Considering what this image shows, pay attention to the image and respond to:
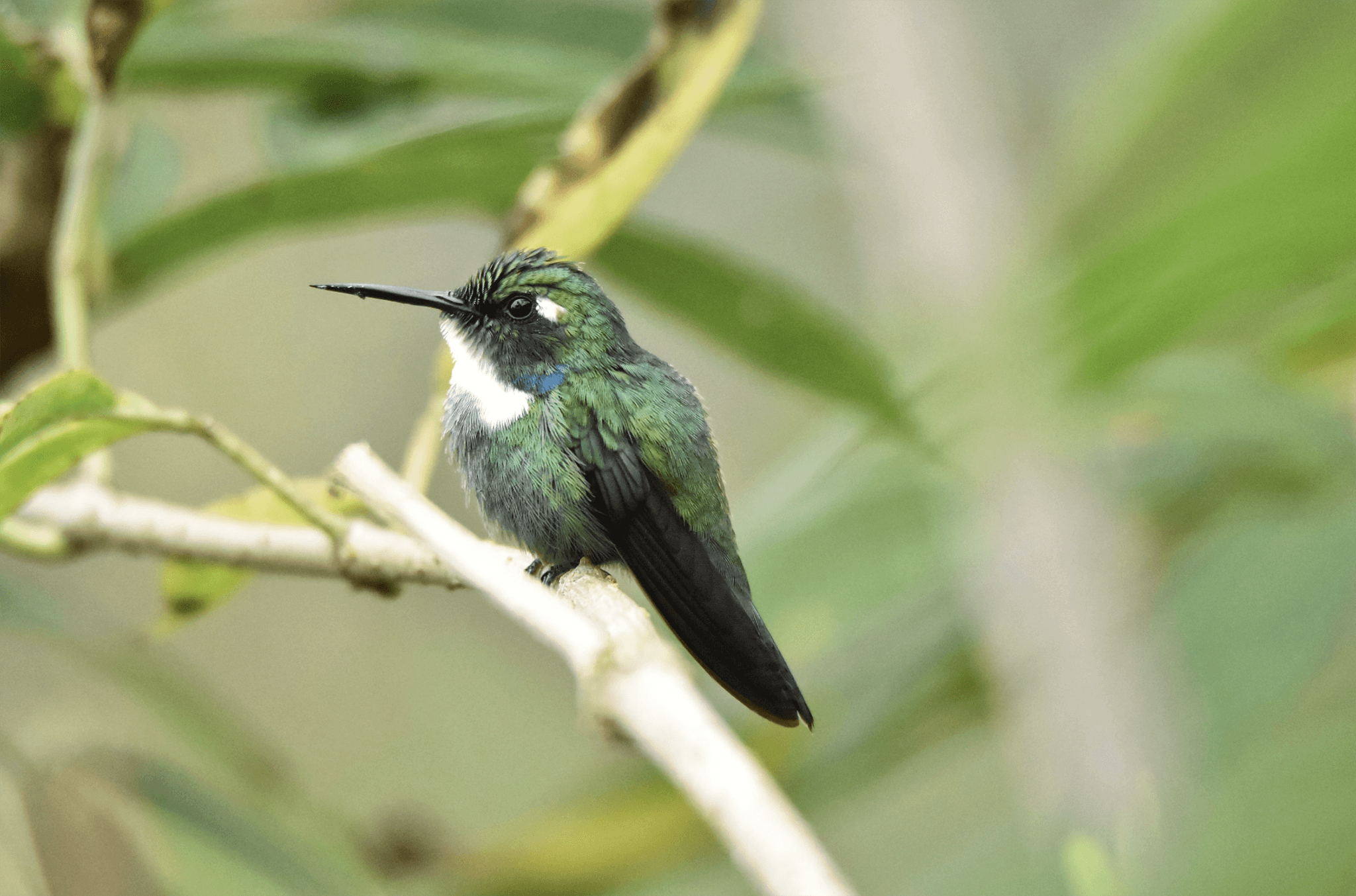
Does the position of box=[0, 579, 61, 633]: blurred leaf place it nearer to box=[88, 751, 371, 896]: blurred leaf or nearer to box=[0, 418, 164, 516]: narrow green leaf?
box=[88, 751, 371, 896]: blurred leaf

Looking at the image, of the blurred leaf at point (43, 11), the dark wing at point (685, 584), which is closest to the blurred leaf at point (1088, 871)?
the dark wing at point (685, 584)

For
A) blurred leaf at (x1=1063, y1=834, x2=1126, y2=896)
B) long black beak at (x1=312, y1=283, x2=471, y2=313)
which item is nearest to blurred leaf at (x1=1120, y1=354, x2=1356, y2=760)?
blurred leaf at (x1=1063, y1=834, x2=1126, y2=896)

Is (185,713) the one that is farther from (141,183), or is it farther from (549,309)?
(549,309)

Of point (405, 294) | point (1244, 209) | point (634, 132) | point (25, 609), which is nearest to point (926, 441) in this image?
point (1244, 209)

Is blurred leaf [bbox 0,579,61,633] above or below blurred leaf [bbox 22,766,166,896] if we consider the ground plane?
above

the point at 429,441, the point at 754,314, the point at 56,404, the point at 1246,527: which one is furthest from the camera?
the point at 1246,527

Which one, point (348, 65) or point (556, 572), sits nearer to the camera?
point (556, 572)

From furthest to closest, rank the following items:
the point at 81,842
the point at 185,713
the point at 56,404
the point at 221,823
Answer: the point at 185,713
the point at 221,823
the point at 81,842
the point at 56,404
